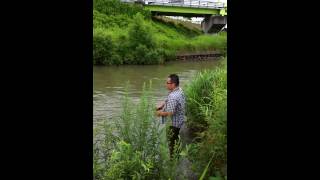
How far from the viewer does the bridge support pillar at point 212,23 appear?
204 feet

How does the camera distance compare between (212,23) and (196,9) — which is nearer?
(196,9)

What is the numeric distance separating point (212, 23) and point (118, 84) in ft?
133

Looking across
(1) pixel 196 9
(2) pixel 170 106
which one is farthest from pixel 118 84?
(1) pixel 196 9

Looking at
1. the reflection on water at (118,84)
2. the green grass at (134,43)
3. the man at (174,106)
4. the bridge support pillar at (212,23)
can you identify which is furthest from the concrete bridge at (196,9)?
the man at (174,106)

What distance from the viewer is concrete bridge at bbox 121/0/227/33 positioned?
193 ft

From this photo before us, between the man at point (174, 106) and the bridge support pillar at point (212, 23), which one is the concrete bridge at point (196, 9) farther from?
the man at point (174, 106)

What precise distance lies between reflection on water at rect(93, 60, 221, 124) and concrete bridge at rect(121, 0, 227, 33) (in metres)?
20.0

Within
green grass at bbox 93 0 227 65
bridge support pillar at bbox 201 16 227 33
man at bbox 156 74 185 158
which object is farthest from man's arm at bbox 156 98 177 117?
bridge support pillar at bbox 201 16 227 33

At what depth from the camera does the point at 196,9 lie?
6131 cm

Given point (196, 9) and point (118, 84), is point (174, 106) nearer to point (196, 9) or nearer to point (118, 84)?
point (118, 84)

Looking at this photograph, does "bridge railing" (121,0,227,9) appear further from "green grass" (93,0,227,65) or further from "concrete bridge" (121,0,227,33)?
"green grass" (93,0,227,65)

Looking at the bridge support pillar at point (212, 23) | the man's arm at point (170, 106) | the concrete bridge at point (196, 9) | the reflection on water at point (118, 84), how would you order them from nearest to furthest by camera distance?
the man's arm at point (170, 106)
the reflection on water at point (118, 84)
the concrete bridge at point (196, 9)
the bridge support pillar at point (212, 23)
